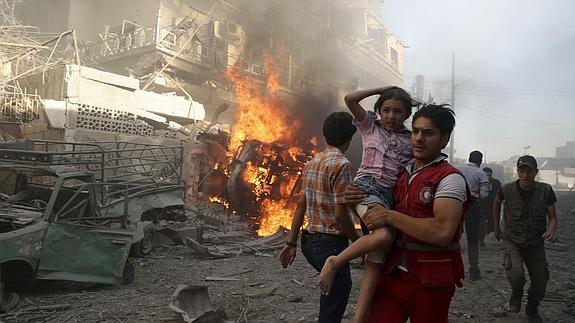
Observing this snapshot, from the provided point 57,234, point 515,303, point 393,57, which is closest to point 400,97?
point 515,303

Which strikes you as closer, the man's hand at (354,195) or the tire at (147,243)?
the man's hand at (354,195)

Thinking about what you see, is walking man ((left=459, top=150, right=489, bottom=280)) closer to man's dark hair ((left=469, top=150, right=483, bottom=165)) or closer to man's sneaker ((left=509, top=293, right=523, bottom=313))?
man's dark hair ((left=469, top=150, right=483, bottom=165))

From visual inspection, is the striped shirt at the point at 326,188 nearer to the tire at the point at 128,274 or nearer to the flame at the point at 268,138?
the tire at the point at 128,274

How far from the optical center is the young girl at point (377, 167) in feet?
6.70

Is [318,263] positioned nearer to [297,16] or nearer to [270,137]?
[270,137]

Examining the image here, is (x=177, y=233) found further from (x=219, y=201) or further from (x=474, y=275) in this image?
(x=474, y=275)

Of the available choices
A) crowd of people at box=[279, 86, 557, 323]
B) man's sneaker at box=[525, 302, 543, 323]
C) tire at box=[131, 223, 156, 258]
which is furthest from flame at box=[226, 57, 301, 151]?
crowd of people at box=[279, 86, 557, 323]

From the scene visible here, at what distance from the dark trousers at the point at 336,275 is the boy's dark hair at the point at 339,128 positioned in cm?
72

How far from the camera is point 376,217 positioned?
197cm

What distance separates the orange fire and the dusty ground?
500cm

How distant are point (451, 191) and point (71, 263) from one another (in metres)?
4.92

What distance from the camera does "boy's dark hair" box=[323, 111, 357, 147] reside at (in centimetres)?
292

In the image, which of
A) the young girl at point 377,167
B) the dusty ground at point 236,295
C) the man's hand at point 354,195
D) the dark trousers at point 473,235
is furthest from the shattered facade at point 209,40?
the man's hand at point 354,195

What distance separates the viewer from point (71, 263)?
5.05 meters
